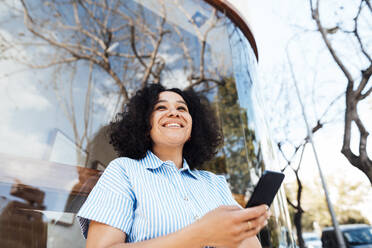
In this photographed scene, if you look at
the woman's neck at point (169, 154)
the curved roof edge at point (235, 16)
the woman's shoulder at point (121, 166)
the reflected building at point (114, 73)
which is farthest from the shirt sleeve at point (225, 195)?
the curved roof edge at point (235, 16)

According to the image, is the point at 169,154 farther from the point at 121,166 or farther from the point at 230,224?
the point at 230,224

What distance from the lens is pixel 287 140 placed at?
3.09 metres

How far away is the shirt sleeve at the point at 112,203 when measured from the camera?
0.73m

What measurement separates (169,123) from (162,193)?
1.34 feet

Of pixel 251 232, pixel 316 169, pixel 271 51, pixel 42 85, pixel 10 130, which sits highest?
pixel 271 51

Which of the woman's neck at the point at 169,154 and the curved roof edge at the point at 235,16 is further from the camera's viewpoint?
the curved roof edge at the point at 235,16

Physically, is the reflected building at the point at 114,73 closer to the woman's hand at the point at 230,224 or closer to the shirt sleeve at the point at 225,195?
the shirt sleeve at the point at 225,195

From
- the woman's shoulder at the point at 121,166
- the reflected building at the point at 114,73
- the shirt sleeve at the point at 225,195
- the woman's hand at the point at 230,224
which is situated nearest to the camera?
Answer: the woman's hand at the point at 230,224

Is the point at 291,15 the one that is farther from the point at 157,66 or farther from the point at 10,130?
the point at 10,130

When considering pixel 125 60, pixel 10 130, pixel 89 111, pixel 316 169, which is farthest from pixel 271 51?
pixel 10 130

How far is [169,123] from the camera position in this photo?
120 cm

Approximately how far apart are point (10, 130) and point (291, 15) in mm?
4008

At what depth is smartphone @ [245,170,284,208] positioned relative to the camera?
23.3 inches

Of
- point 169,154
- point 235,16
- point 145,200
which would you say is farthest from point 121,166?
point 235,16
